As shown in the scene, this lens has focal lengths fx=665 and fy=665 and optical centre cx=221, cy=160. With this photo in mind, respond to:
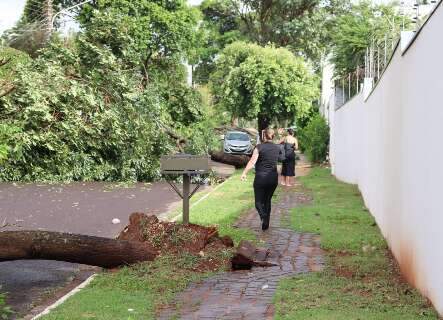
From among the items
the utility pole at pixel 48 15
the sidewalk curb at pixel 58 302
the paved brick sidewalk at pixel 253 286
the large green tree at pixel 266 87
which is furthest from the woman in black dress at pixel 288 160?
the utility pole at pixel 48 15

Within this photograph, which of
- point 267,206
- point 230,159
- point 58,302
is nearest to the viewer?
point 58,302

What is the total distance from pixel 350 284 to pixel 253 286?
98cm

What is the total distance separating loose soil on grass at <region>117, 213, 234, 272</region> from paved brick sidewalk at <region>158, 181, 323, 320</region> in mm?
550

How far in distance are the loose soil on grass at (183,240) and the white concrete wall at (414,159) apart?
2.15m

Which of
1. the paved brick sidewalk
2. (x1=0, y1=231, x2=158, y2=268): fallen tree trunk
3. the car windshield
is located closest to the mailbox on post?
the paved brick sidewalk

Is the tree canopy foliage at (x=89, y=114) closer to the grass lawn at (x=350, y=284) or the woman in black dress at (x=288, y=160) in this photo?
the woman in black dress at (x=288, y=160)

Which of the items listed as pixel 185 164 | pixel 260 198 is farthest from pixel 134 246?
pixel 260 198

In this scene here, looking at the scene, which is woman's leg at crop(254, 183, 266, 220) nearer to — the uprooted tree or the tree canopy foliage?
the uprooted tree

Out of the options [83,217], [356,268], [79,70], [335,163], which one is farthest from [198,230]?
[335,163]

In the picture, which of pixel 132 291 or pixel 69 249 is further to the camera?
pixel 69 249

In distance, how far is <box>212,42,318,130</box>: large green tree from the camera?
2881cm

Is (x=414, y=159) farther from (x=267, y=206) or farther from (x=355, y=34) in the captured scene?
(x=355, y=34)

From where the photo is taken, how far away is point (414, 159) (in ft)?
22.4

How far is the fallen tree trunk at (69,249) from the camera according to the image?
7.21 m
